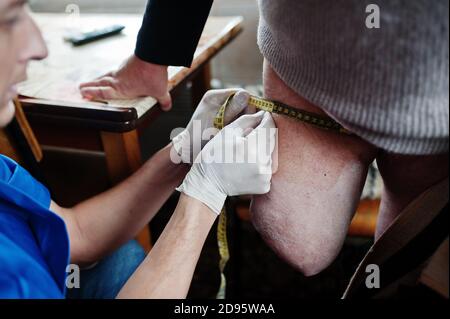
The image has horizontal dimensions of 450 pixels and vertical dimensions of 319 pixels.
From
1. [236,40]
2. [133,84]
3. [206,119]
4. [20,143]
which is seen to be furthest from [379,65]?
[236,40]

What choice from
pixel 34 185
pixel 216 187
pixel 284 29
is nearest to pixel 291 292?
pixel 216 187

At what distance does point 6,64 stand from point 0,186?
26 centimetres

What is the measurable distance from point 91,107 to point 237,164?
0.40 m

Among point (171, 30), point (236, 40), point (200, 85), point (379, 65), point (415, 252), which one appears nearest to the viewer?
point (379, 65)

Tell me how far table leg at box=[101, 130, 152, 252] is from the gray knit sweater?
50 cm

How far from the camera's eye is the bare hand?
0.99m

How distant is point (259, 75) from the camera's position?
2.05m

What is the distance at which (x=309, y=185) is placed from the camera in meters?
0.75

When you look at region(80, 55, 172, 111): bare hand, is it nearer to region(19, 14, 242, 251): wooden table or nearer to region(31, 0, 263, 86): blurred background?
region(19, 14, 242, 251): wooden table

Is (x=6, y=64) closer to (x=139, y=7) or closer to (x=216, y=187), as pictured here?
(x=216, y=187)

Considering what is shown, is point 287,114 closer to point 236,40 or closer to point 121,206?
point 121,206

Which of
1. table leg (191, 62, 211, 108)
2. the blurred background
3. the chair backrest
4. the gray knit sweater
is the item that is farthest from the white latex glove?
the blurred background

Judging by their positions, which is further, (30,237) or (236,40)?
(236,40)
